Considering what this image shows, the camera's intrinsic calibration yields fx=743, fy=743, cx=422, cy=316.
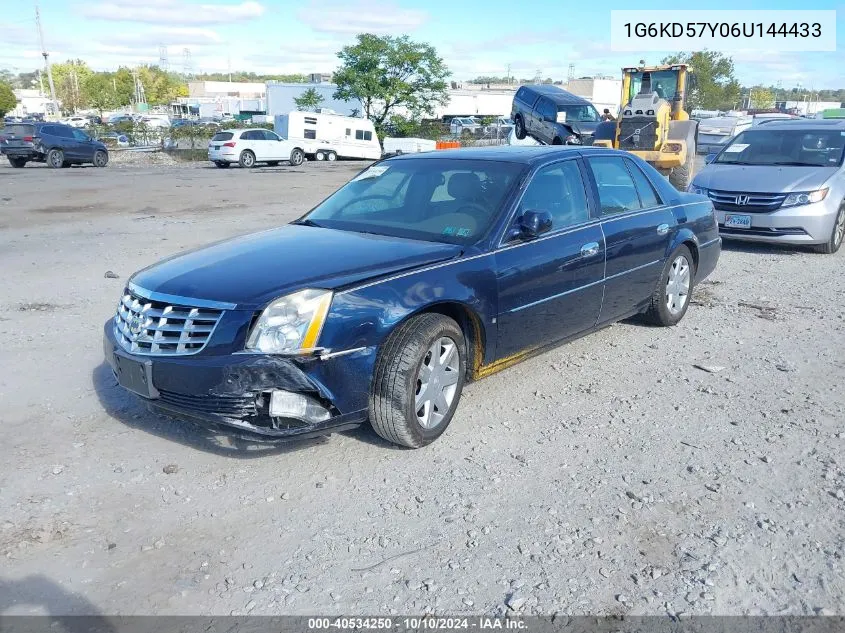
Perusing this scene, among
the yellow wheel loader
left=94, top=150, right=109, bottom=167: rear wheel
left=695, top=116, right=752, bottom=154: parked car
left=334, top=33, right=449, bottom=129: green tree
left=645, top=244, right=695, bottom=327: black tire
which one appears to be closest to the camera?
left=645, top=244, right=695, bottom=327: black tire

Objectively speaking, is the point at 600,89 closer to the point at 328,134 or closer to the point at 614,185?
the point at 328,134

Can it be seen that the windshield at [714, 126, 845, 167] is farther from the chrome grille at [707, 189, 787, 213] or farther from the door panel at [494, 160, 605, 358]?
the door panel at [494, 160, 605, 358]

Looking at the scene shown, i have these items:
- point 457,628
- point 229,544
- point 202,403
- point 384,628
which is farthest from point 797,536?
point 202,403

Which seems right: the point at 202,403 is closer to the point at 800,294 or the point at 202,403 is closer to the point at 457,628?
the point at 457,628

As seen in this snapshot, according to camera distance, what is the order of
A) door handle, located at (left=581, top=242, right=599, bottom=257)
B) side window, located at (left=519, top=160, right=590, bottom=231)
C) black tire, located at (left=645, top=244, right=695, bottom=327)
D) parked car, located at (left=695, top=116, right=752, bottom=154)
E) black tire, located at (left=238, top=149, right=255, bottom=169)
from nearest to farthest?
side window, located at (left=519, top=160, right=590, bottom=231) → door handle, located at (left=581, top=242, right=599, bottom=257) → black tire, located at (left=645, top=244, right=695, bottom=327) → parked car, located at (left=695, top=116, right=752, bottom=154) → black tire, located at (left=238, top=149, right=255, bottom=169)

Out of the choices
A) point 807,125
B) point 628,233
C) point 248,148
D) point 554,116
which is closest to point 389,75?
point 248,148

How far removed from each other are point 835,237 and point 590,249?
6.54m

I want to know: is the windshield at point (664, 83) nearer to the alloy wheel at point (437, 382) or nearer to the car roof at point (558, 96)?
the car roof at point (558, 96)

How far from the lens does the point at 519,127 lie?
2814cm

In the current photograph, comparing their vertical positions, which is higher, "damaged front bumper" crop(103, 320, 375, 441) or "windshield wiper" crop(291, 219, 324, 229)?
"windshield wiper" crop(291, 219, 324, 229)

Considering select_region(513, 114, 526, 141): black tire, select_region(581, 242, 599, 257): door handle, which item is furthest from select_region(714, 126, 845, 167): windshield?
select_region(513, 114, 526, 141): black tire

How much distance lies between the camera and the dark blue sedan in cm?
366

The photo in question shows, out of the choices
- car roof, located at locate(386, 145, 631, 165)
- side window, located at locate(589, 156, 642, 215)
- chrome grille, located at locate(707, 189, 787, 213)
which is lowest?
chrome grille, located at locate(707, 189, 787, 213)

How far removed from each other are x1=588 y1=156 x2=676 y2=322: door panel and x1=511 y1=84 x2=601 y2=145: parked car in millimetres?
17090
